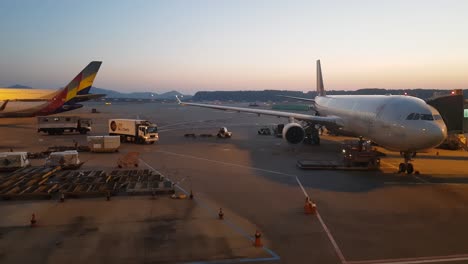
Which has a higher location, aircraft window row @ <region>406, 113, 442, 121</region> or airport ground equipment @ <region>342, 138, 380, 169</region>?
aircraft window row @ <region>406, 113, 442, 121</region>

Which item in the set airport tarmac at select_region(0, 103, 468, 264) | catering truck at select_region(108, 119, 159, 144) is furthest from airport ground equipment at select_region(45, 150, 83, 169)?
catering truck at select_region(108, 119, 159, 144)

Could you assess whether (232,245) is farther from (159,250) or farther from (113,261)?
(113,261)

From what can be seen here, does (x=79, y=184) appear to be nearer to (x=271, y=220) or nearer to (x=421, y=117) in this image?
(x=271, y=220)

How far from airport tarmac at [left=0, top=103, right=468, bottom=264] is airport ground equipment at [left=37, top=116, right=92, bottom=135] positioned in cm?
2245

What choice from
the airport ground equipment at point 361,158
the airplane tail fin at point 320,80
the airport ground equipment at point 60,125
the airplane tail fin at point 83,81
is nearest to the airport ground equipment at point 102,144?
the airport ground equipment at point 60,125

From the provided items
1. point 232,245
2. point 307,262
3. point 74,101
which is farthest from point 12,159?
point 74,101

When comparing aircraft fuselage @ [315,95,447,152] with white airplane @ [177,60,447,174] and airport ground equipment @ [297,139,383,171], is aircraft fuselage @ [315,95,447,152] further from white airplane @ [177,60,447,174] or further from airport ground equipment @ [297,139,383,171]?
airport ground equipment @ [297,139,383,171]

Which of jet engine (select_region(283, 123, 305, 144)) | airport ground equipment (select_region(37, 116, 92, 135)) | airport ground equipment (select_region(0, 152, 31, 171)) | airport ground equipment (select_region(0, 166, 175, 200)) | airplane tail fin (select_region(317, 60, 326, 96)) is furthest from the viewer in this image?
airplane tail fin (select_region(317, 60, 326, 96))

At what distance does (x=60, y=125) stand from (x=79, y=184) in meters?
28.3

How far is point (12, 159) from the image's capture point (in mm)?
22938

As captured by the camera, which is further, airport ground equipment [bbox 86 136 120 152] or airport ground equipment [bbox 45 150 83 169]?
airport ground equipment [bbox 86 136 120 152]

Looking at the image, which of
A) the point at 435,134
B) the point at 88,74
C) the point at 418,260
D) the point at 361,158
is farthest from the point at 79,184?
the point at 88,74

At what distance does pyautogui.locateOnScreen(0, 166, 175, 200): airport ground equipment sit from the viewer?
16969 mm

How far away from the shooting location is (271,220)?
13961 millimetres
